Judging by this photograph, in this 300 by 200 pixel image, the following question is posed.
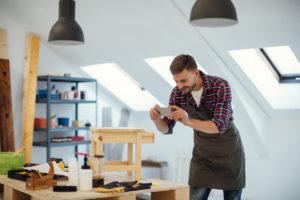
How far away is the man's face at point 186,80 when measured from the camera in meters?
2.88

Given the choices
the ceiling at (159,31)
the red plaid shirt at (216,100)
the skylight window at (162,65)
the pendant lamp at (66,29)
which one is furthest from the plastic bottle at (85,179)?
the skylight window at (162,65)

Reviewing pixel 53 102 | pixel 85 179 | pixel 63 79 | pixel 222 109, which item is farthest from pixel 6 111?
pixel 222 109

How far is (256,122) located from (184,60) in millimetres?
2745

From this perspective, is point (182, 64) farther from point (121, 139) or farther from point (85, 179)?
point (85, 179)

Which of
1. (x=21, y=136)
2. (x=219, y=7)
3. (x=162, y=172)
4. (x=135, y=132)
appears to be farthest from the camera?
(x=162, y=172)

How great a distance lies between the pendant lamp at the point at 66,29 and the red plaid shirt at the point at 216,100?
1.01 metres

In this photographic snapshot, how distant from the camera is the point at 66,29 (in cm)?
350

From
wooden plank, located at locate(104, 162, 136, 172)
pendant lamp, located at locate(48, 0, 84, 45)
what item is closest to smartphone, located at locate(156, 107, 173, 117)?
wooden plank, located at locate(104, 162, 136, 172)

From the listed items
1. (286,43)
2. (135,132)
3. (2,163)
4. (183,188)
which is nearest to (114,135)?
(135,132)

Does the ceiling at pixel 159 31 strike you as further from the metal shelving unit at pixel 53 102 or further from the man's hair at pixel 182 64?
the man's hair at pixel 182 64

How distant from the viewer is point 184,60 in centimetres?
288

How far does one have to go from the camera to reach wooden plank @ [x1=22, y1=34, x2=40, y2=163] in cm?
602

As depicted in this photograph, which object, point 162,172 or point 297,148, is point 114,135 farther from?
point 162,172

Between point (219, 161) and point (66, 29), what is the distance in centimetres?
166
